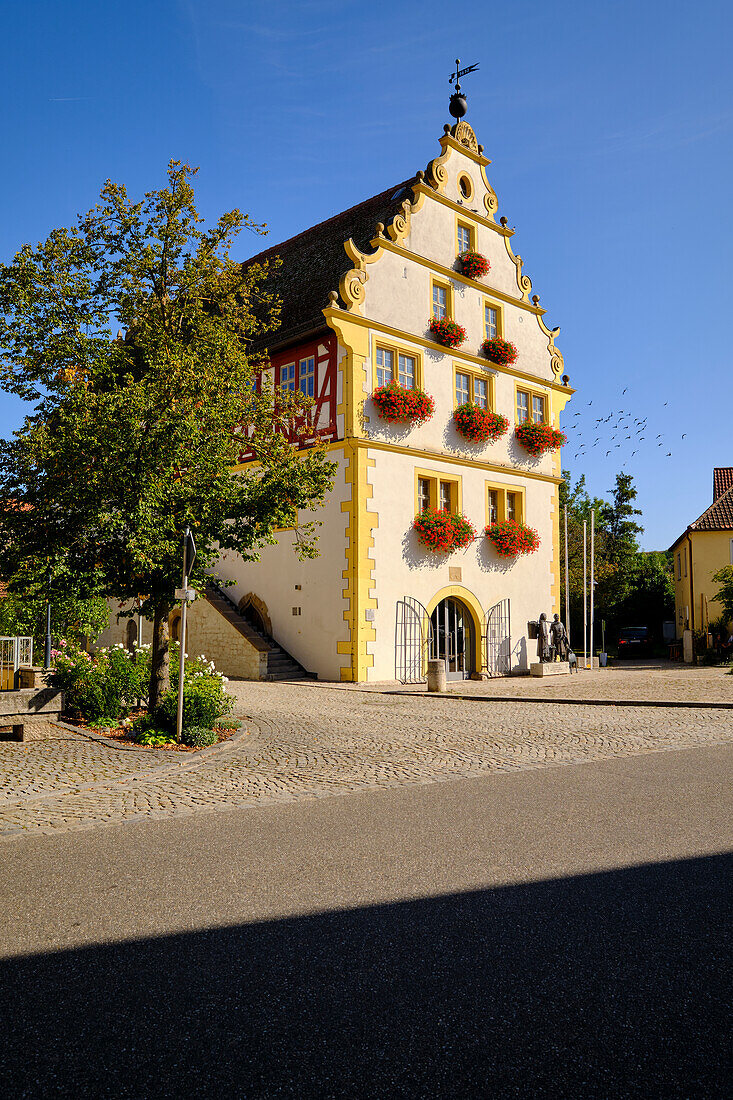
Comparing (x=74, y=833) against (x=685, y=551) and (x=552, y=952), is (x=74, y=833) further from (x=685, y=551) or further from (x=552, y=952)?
(x=685, y=551)

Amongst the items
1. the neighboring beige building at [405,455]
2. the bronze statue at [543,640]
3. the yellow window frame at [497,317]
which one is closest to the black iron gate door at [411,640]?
the neighboring beige building at [405,455]

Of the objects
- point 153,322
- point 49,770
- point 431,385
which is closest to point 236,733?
point 49,770

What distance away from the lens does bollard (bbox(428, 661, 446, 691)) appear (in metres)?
18.8

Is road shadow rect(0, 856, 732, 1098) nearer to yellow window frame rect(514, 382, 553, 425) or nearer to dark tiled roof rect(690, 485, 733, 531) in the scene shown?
yellow window frame rect(514, 382, 553, 425)

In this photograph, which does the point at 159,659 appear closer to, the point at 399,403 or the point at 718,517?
the point at 399,403

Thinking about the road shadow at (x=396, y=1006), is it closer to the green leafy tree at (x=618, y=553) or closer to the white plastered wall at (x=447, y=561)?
the white plastered wall at (x=447, y=561)

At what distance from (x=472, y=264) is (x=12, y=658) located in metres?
17.3

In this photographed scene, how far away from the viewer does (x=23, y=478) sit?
35.3ft

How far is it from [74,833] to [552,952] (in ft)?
12.9

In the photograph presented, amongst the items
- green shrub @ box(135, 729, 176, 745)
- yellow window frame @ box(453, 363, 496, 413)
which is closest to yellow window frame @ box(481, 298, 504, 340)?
yellow window frame @ box(453, 363, 496, 413)

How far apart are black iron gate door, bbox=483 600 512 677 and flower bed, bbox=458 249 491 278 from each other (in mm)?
9509

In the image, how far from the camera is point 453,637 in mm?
23484

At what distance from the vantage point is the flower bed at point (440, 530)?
2195cm

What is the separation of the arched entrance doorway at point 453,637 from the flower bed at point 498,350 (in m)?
7.27
